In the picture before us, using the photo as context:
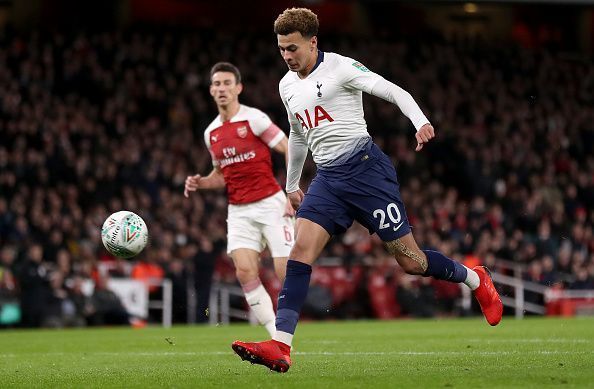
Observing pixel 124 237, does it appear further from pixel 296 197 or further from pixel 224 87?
pixel 224 87

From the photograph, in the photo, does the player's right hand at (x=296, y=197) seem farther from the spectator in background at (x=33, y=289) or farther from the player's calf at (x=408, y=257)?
the spectator in background at (x=33, y=289)

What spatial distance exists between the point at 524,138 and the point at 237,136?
18739 mm

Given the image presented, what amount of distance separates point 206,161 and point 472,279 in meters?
15.6

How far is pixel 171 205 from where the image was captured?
22750 millimetres

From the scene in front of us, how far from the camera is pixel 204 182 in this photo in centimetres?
1111

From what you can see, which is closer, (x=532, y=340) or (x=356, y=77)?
(x=356, y=77)

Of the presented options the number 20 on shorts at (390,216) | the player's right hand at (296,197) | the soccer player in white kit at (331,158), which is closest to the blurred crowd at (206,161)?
the player's right hand at (296,197)

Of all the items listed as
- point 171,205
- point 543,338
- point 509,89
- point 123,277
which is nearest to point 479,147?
point 509,89

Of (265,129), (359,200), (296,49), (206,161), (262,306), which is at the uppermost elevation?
(206,161)

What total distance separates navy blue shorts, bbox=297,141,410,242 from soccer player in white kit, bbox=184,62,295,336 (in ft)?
8.72

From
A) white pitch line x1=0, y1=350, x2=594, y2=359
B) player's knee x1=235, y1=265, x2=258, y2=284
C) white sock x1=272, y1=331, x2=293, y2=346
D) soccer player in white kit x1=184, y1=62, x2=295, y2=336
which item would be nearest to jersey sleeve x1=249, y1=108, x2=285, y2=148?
soccer player in white kit x1=184, y1=62, x2=295, y2=336

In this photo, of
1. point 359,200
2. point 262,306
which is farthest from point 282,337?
point 262,306

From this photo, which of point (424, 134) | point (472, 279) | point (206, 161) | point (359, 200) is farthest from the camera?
point (206, 161)

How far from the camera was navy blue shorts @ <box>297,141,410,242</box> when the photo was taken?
27.5 feet
